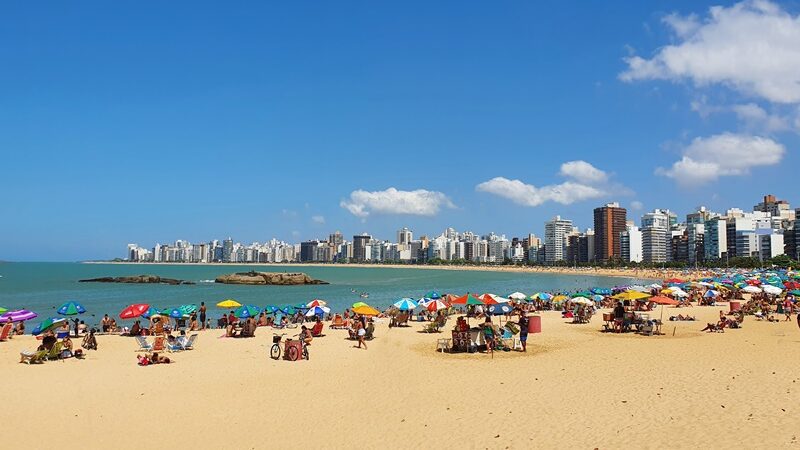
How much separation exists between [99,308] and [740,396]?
44.7 m

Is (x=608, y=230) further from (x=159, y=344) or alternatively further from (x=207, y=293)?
(x=159, y=344)

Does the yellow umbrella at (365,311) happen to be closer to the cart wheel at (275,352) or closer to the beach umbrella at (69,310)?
the cart wheel at (275,352)

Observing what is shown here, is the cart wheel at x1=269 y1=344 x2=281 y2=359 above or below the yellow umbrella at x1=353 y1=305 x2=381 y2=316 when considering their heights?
below

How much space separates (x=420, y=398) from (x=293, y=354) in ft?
20.4

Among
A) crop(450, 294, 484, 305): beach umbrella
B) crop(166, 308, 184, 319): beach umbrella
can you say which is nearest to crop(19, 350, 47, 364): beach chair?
crop(166, 308, 184, 319): beach umbrella

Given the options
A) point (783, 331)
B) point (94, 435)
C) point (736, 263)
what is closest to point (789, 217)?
point (736, 263)

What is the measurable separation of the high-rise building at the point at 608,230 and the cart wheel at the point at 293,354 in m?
180

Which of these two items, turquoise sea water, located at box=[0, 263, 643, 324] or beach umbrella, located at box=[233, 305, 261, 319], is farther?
turquoise sea water, located at box=[0, 263, 643, 324]

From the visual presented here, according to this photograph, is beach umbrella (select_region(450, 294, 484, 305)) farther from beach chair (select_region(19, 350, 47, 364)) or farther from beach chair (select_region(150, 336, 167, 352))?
beach chair (select_region(19, 350, 47, 364))

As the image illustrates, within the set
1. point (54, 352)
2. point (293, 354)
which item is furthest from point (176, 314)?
point (293, 354)

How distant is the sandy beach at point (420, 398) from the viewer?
895cm

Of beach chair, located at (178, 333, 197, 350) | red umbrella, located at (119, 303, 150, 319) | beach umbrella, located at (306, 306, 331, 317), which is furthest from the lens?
beach umbrella, located at (306, 306, 331, 317)

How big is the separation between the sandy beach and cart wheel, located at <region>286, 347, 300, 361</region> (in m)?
0.44

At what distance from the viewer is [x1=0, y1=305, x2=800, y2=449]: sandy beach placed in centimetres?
895
